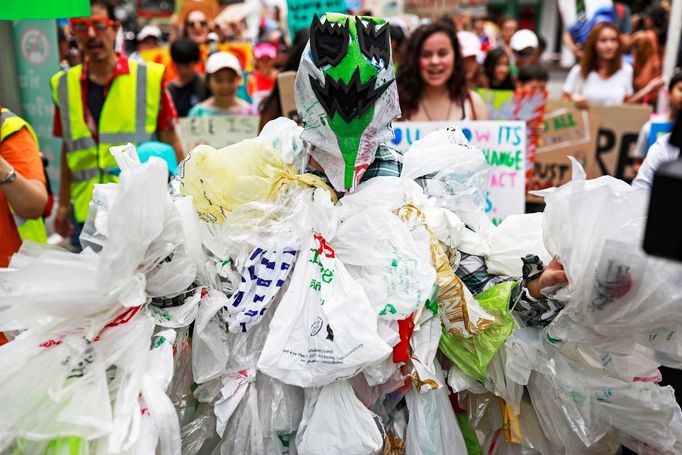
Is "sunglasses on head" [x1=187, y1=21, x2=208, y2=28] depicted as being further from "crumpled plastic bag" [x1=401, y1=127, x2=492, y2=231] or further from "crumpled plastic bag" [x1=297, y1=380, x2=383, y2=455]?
"crumpled plastic bag" [x1=297, y1=380, x2=383, y2=455]

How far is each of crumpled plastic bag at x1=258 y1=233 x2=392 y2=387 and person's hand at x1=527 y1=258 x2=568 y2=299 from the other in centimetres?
41

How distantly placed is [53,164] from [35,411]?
4139mm

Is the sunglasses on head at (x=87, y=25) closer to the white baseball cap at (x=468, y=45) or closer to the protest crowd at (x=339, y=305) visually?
the protest crowd at (x=339, y=305)

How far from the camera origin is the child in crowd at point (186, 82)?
5902 millimetres

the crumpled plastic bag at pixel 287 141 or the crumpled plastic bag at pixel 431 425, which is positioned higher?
the crumpled plastic bag at pixel 287 141

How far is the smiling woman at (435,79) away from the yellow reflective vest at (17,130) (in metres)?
2.18

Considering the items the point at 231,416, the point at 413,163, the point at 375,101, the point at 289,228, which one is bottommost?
the point at 231,416

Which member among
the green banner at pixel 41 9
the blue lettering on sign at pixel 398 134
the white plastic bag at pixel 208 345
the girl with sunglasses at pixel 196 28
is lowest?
Answer: the white plastic bag at pixel 208 345

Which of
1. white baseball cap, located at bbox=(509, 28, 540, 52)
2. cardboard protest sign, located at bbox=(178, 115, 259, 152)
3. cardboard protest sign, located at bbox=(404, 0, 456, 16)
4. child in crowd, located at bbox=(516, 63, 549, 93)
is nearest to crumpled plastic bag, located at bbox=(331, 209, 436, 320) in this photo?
cardboard protest sign, located at bbox=(178, 115, 259, 152)

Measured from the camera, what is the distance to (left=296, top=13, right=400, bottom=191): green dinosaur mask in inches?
65.1

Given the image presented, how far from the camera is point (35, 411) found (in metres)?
1.39

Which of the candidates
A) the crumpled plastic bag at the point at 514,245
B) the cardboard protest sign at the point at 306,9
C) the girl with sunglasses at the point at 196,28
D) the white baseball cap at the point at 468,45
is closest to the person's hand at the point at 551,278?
the crumpled plastic bag at the point at 514,245

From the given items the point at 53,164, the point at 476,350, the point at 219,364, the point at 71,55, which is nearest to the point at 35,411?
the point at 219,364

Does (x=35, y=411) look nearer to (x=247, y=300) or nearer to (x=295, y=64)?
(x=247, y=300)
